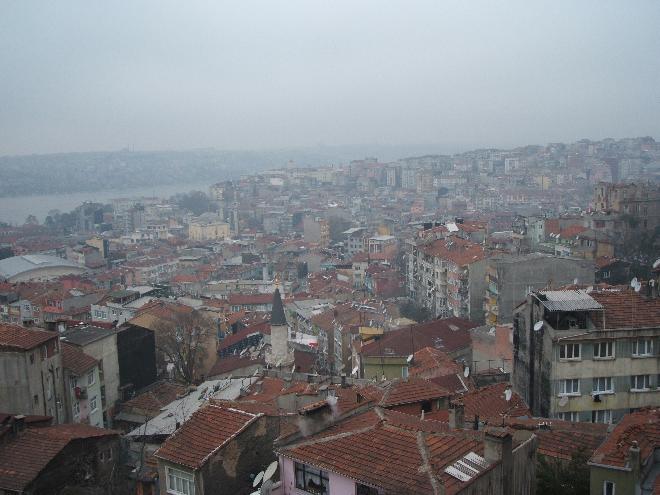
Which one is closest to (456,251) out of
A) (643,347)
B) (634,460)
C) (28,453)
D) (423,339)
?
(423,339)

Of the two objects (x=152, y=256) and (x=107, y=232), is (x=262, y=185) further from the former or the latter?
(x=152, y=256)

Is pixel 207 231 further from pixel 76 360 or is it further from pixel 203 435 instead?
pixel 203 435

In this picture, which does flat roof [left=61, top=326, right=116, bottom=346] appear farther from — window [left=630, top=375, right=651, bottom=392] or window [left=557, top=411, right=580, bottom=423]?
window [left=630, top=375, right=651, bottom=392]

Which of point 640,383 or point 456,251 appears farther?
point 456,251

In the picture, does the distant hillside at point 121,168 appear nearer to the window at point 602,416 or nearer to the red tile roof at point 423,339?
the red tile roof at point 423,339

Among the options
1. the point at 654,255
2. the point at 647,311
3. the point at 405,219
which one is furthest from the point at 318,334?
the point at 405,219

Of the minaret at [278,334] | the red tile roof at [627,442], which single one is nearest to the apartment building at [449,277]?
the minaret at [278,334]

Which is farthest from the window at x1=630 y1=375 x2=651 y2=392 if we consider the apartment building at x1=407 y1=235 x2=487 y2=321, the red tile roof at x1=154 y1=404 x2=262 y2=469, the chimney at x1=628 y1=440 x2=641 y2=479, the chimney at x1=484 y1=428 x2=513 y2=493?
the apartment building at x1=407 y1=235 x2=487 y2=321
